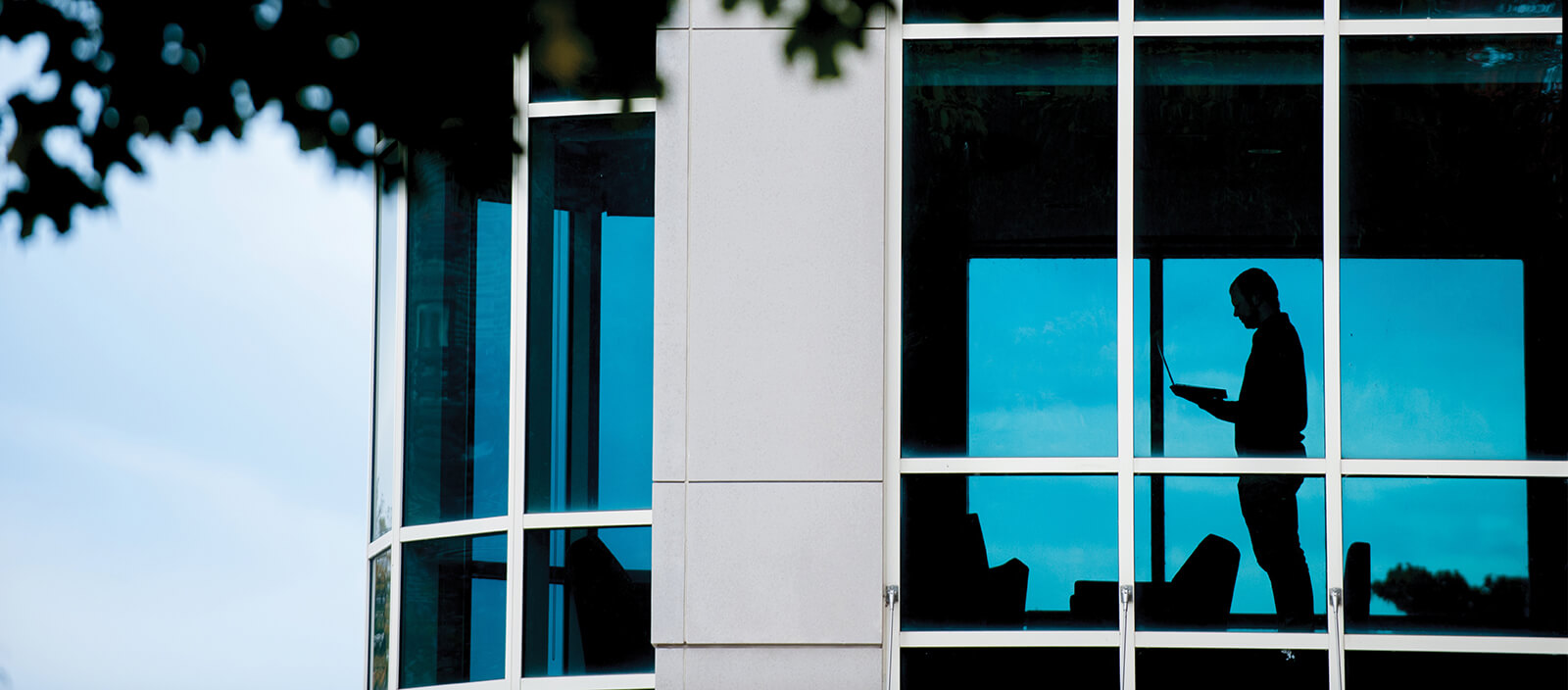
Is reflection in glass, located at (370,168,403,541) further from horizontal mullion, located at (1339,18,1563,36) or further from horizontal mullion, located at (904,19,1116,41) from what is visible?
horizontal mullion, located at (1339,18,1563,36)

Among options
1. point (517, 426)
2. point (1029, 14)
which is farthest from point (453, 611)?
point (1029, 14)

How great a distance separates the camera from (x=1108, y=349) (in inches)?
296

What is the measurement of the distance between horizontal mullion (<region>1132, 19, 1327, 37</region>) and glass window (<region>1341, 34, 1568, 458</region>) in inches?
9.0

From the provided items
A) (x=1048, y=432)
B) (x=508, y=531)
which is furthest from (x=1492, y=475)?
(x=508, y=531)

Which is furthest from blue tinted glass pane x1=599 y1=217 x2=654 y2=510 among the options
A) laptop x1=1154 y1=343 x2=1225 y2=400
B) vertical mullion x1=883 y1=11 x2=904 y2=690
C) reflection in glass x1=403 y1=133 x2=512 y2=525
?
laptop x1=1154 y1=343 x2=1225 y2=400

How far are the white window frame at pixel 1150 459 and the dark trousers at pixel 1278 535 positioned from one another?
0.22 feet

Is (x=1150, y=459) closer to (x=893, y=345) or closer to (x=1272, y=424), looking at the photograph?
(x=1272, y=424)

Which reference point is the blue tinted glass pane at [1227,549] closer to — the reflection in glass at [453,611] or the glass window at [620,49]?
the reflection in glass at [453,611]

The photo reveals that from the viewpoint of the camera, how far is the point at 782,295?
732 centimetres

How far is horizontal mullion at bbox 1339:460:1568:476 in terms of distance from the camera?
24.0 ft

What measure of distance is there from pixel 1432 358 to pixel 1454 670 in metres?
1.34

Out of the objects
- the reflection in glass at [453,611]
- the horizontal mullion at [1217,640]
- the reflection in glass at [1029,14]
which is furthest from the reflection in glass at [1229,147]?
the reflection in glass at [453,611]

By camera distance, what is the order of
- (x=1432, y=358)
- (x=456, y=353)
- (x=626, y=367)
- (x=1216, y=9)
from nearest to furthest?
(x=1432, y=358) < (x=1216, y=9) < (x=626, y=367) < (x=456, y=353)

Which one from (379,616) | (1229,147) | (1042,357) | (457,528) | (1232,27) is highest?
(1232,27)
